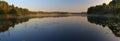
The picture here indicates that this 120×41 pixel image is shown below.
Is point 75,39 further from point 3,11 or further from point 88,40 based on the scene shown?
point 3,11

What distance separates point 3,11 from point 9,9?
10.4m

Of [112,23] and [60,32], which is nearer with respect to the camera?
[60,32]

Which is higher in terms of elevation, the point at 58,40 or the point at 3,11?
the point at 58,40

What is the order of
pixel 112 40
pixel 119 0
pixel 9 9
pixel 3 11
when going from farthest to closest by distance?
1. pixel 9 9
2. pixel 3 11
3. pixel 119 0
4. pixel 112 40

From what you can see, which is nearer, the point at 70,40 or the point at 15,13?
the point at 70,40

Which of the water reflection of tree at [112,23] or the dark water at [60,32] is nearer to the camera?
the dark water at [60,32]

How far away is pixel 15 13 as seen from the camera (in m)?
140

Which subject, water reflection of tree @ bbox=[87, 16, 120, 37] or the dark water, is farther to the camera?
water reflection of tree @ bbox=[87, 16, 120, 37]

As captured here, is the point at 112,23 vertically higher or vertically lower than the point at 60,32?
lower

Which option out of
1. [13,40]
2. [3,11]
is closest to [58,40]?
[13,40]

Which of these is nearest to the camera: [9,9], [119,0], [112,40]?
[112,40]

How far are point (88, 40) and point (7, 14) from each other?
108149 mm

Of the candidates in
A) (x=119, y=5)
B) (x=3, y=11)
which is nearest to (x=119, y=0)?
(x=119, y=5)

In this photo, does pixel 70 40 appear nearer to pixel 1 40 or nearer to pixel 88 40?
pixel 88 40
